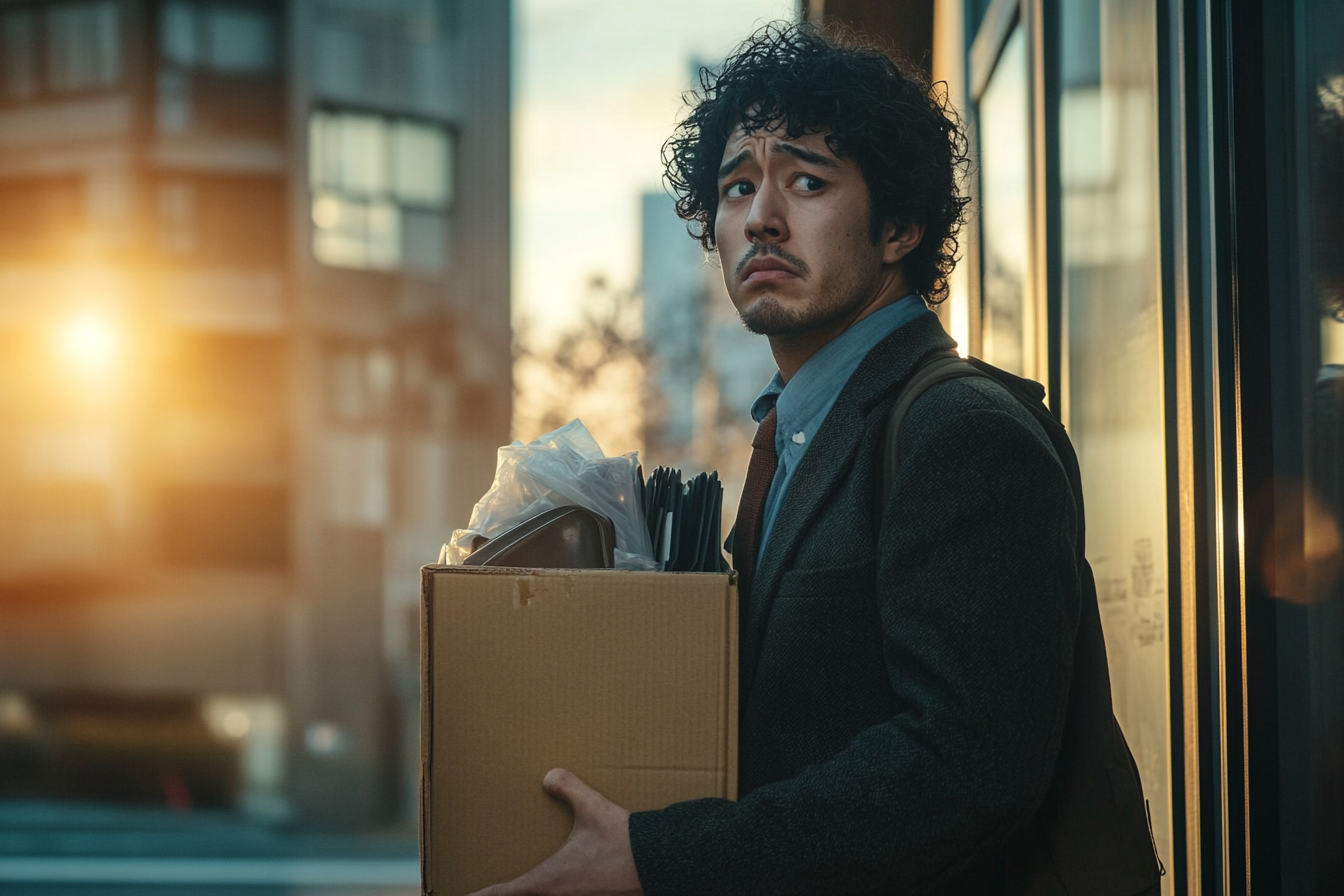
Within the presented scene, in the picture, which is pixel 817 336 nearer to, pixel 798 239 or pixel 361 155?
pixel 798 239

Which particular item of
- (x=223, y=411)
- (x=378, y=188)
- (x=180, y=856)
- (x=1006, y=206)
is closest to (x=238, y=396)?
(x=223, y=411)

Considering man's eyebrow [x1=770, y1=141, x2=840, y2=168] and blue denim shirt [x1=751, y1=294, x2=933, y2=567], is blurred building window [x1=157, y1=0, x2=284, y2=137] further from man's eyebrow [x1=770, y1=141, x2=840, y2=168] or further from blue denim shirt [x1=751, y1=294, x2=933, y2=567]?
blue denim shirt [x1=751, y1=294, x2=933, y2=567]

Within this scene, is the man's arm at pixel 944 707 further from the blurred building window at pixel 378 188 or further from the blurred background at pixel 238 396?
the blurred building window at pixel 378 188

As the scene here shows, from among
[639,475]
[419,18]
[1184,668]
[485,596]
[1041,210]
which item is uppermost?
[419,18]

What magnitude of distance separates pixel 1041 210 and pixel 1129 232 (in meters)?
0.72

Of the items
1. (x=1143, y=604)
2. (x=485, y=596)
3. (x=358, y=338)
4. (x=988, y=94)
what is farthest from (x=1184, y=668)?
(x=358, y=338)

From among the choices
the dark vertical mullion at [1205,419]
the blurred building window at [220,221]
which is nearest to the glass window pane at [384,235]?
the blurred building window at [220,221]

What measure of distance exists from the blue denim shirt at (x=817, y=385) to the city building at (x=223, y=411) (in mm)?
11538

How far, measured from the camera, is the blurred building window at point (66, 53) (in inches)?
533

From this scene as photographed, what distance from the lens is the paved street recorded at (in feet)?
24.6

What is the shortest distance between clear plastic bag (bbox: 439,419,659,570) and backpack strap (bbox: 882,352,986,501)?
298 mm

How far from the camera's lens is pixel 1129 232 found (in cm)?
178

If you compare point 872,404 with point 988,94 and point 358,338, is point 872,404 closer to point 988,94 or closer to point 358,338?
point 988,94

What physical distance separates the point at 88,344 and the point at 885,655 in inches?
531
